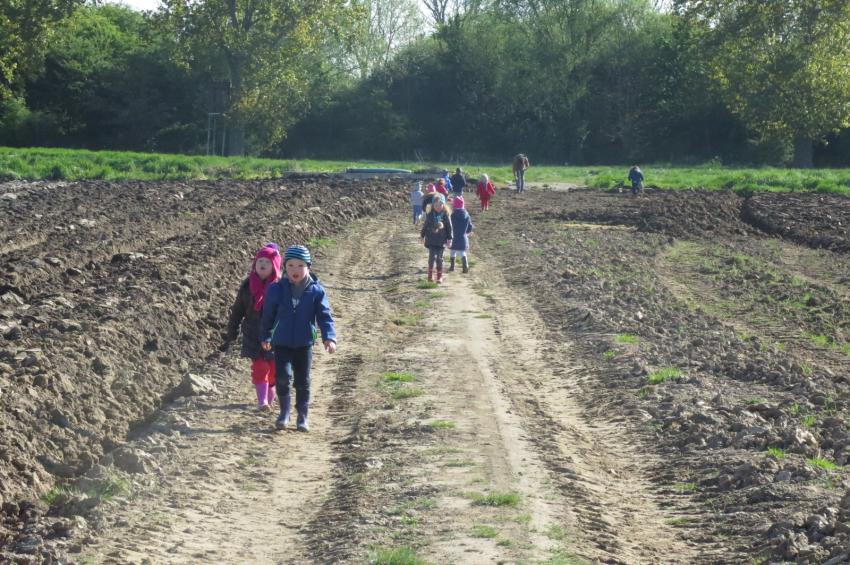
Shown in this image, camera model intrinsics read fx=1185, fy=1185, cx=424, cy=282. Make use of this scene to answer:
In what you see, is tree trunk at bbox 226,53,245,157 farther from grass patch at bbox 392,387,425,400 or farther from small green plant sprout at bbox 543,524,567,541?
small green plant sprout at bbox 543,524,567,541

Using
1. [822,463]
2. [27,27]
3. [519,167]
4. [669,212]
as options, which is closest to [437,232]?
[822,463]

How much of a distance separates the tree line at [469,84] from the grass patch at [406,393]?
154 feet

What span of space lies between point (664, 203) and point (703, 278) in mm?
17752

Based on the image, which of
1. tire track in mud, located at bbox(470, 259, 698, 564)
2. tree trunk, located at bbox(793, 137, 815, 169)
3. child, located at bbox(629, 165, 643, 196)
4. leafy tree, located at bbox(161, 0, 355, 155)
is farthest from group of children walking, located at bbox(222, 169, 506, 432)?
tree trunk, located at bbox(793, 137, 815, 169)

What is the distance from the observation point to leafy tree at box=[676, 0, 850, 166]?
6178cm

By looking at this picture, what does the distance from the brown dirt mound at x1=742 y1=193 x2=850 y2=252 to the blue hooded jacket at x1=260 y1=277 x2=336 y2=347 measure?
19.9 m

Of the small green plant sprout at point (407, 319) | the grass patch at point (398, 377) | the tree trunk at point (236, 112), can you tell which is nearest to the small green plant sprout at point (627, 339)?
the small green plant sprout at point (407, 319)

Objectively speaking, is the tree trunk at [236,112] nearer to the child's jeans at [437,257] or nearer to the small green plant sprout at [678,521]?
the child's jeans at [437,257]

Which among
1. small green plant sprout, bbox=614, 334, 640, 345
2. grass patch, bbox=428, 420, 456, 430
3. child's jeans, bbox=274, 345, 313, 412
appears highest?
child's jeans, bbox=274, 345, 313, 412

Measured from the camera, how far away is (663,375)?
41.7ft

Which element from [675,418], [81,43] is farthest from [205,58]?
[675,418]

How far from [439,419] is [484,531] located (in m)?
3.15

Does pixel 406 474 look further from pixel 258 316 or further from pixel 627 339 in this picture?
pixel 627 339

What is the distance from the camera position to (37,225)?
27266mm
